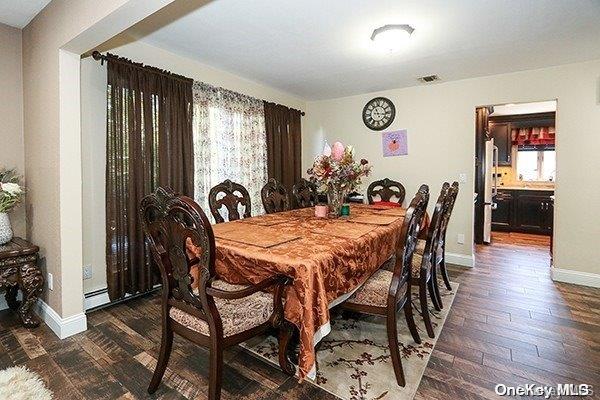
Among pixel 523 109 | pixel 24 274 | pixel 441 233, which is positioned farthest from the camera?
pixel 523 109

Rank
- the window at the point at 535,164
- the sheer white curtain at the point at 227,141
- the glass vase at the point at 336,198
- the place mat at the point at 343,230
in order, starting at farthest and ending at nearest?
the window at the point at 535,164
the sheer white curtain at the point at 227,141
the glass vase at the point at 336,198
the place mat at the point at 343,230

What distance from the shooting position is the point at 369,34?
2.67 m

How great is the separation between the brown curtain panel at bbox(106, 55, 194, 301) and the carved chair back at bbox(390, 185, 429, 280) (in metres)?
2.26

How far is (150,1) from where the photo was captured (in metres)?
1.58

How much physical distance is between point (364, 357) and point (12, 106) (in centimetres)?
339

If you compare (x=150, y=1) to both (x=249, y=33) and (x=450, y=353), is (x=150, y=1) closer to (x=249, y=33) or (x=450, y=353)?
(x=249, y=33)

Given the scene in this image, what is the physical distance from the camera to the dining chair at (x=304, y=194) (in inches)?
149

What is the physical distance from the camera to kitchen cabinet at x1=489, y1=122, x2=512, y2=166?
6.14 metres

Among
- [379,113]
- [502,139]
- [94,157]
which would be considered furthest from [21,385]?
[502,139]

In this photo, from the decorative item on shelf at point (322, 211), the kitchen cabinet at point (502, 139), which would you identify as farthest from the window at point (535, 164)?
the decorative item on shelf at point (322, 211)

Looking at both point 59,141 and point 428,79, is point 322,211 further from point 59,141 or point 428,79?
point 428,79

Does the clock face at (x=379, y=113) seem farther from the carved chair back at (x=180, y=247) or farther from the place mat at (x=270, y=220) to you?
the carved chair back at (x=180, y=247)
